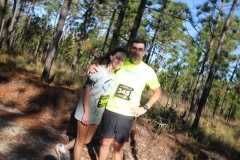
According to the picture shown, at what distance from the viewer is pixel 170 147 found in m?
6.11

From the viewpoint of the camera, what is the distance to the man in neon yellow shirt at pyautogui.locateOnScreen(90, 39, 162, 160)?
339 cm

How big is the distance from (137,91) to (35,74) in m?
5.30

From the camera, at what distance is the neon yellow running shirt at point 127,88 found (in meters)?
3.39

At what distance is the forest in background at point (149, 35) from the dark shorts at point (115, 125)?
148 cm

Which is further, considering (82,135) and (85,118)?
(82,135)

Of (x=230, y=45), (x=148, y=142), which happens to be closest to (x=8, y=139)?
(x=148, y=142)

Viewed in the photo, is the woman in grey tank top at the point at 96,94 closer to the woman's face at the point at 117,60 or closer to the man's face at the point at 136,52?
the woman's face at the point at 117,60

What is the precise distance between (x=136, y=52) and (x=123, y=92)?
1.59ft

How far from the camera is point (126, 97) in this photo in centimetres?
339

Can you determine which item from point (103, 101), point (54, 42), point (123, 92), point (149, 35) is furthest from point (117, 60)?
point (149, 35)

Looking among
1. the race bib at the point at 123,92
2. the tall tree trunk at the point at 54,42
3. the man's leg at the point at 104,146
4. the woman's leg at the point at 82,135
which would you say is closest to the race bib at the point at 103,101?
the race bib at the point at 123,92

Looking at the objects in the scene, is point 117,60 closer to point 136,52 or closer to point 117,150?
point 136,52

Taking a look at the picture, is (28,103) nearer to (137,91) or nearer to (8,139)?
(8,139)

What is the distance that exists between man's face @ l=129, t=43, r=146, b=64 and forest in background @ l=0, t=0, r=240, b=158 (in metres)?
0.85
